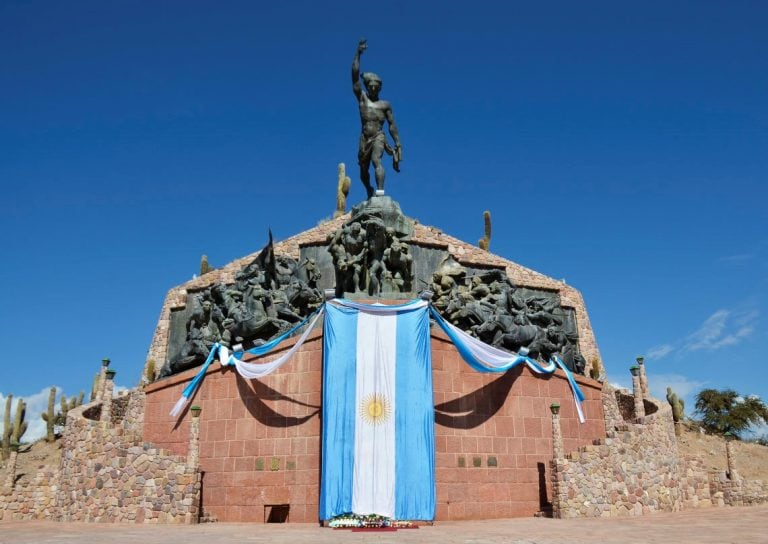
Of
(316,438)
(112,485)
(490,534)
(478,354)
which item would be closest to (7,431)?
(112,485)

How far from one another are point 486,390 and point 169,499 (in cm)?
714

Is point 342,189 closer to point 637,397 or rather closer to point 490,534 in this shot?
point 637,397

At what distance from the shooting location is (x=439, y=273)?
69.4 ft

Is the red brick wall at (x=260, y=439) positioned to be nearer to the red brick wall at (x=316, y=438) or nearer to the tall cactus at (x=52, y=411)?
the red brick wall at (x=316, y=438)

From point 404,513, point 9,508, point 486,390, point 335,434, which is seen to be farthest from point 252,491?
point 9,508

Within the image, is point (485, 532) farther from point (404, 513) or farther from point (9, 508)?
point (9, 508)

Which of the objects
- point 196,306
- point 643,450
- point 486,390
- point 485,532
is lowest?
A: point 485,532

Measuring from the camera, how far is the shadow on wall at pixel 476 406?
51.1 feet

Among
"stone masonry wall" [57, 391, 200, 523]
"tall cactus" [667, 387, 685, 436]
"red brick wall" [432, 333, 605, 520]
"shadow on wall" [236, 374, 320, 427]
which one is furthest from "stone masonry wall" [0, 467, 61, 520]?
"tall cactus" [667, 387, 685, 436]

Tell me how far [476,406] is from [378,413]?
8.46 ft

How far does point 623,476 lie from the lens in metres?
15.7

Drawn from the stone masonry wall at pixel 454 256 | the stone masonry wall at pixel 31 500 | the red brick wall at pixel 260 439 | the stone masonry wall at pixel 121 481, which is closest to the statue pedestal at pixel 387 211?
the red brick wall at pixel 260 439

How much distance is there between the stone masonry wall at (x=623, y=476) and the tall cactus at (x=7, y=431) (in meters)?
22.2

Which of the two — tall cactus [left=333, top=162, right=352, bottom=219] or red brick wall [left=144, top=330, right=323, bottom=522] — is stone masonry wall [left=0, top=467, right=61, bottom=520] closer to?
red brick wall [left=144, top=330, right=323, bottom=522]
